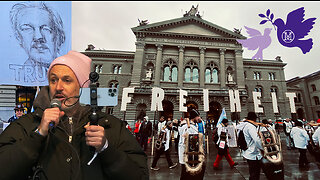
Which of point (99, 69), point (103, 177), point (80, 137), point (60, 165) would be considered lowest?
point (103, 177)

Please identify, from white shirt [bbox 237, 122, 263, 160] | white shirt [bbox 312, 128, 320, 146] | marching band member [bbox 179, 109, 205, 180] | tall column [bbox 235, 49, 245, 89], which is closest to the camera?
white shirt [bbox 237, 122, 263, 160]

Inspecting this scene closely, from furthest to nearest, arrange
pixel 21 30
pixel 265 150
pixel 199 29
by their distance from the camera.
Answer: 1. pixel 199 29
2. pixel 265 150
3. pixel 21 30

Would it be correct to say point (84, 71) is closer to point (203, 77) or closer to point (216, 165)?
point (216, 165)

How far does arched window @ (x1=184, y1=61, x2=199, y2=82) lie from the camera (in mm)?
24794

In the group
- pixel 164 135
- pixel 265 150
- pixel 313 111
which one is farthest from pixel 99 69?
pixel 313 111

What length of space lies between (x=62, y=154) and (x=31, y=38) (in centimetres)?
339

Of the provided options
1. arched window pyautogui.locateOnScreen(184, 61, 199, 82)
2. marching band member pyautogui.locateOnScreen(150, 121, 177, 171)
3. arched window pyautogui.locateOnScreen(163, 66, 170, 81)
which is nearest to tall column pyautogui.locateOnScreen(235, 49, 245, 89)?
arched window pyautogui.locateOnScreen(184, 61, 199, 82)

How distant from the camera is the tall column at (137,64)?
2330cm

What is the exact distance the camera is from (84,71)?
5.24ft

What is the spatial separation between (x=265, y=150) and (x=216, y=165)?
2.80m

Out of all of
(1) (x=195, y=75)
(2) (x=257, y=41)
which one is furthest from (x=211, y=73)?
(2) (x=257, y=41)

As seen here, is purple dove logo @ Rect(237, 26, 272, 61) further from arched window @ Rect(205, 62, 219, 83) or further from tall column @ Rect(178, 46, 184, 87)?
arched window @ Rect(205, 62, 219, 83)

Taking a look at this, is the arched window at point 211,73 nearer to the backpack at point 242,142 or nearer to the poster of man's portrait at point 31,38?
the backpack at point 242,142

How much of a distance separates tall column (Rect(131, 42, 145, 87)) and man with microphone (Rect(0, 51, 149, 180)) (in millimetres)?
21817
